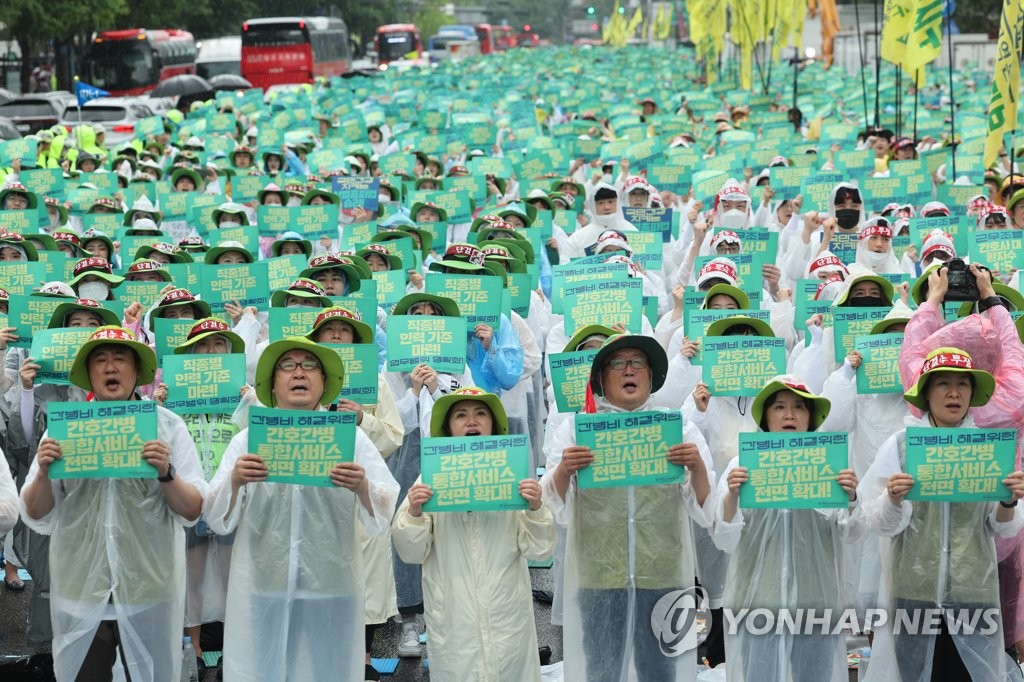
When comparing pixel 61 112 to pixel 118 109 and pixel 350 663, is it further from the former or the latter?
pixel 350 663

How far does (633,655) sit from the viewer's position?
20.4 feet

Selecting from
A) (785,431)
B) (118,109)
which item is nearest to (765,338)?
(785,431)

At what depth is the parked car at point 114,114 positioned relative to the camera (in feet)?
104

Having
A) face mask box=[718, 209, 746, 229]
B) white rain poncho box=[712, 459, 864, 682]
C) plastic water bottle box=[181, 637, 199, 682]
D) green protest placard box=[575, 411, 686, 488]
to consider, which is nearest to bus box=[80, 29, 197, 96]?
face mask box=[718, 209, 746, 229]

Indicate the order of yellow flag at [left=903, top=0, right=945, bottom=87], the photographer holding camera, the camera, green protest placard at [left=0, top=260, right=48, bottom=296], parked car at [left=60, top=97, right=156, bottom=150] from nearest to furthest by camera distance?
1. the photographer holding camera
2. the camera
3. green protest placard at [left=0, top=260, right=48, bottom=296]
4. yellow flag at [left=903, top=0, right=945, bottom=87]
5. parked car at [left=60, top=97, right=156, bottom=150]

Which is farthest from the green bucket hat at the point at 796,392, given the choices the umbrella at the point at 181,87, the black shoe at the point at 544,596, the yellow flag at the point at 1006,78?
the umbrella at the point at 181,87

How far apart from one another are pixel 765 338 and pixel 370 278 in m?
3.21

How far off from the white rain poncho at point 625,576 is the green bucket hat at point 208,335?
1977 mm

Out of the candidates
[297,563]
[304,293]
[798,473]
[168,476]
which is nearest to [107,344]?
[168,476]

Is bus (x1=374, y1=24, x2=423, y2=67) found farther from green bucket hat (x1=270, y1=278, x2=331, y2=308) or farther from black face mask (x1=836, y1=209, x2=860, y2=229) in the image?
green bucket hat (x1=270, y1=278, x2=331, y2=308)

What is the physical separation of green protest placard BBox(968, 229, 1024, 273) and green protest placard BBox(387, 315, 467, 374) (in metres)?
3.78

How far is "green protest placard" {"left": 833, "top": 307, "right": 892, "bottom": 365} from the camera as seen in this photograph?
801cm

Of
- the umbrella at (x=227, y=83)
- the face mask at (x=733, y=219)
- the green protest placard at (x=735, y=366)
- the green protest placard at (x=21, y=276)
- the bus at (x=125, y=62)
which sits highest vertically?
the bus at (x=125, y=62)

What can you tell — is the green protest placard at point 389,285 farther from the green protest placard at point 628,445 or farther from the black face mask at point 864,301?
the green protest placard at point 628,445
